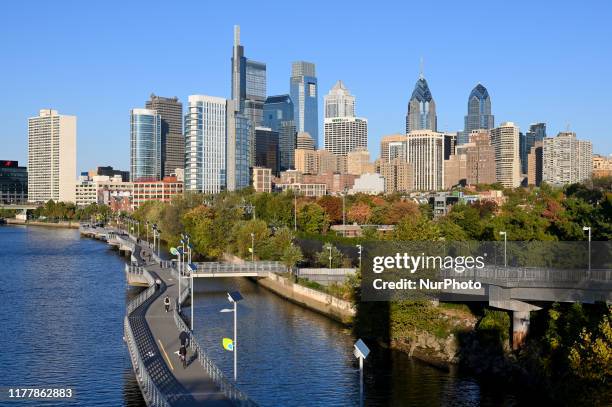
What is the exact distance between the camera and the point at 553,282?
4231 cm

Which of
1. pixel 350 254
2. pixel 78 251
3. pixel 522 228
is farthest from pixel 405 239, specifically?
pixel 78 251

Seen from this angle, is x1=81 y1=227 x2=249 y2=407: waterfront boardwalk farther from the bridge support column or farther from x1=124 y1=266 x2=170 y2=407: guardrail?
the bridge support column

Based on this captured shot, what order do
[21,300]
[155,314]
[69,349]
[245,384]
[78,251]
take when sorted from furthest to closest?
1. [78,251]
2. [21,300]
3. [155,314]
4. [69,349]
5. [245,384]

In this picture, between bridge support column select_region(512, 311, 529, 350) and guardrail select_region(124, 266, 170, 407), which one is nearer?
guardrail select_region(124, 266, 170, 407)

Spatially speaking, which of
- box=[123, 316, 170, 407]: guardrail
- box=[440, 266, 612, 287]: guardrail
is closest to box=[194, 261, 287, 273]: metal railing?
box=[440, 266, 612, 287]: guardrail

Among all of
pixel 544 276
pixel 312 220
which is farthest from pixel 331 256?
pixel 312 220

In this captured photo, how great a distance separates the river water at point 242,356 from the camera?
1494 inches

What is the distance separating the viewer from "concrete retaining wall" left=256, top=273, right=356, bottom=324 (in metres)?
56.4

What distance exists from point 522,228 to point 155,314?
26.5 m

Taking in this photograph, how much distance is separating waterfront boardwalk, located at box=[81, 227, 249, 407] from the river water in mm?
1832

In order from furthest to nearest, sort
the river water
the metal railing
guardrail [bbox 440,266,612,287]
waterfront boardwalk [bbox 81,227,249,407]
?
the metal railing < guardrail [bbox 440,266,612,287] < the river water < waterfront boardwalk [bbox 81,227,249,407]

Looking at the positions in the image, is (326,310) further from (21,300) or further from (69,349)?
(21,300)

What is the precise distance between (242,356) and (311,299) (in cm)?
1856

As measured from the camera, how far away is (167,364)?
36562 millimetres
